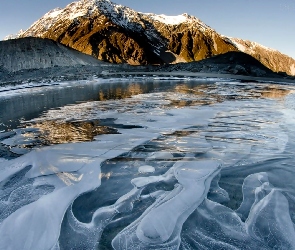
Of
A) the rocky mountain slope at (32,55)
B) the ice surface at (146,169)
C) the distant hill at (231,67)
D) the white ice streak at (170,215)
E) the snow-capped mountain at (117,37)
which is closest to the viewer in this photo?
the white ice streak at (170,215)

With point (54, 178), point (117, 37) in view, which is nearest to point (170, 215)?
point (54, 178)

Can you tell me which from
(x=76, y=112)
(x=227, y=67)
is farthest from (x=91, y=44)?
(x=76, y=112)

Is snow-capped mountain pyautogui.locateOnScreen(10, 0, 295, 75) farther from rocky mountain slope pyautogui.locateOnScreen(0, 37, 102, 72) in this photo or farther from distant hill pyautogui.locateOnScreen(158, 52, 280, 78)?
distant hill pyautogui.locateOnScreen(158, 52, 280, 78)

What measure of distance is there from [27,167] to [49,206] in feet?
4.14

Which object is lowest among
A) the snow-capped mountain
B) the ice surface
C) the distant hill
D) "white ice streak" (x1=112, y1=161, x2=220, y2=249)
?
"white ice streak" (x1=112, y1=161, x2=220, y2=249)

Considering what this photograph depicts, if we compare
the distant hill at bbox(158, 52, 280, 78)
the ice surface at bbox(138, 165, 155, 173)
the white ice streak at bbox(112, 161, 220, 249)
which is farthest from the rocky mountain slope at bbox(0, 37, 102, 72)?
the white ice streak at bbox(112, 161, 220, 249)

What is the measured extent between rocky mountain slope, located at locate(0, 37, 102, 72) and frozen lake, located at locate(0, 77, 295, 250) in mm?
37292

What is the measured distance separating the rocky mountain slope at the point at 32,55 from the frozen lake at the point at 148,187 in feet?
122

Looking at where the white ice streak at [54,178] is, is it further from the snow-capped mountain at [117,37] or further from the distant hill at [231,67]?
the snow-capped mountain at [117,37]

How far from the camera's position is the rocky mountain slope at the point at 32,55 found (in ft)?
125

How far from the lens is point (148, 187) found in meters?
3.04

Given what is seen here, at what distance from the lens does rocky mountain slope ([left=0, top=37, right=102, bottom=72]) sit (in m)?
38.0

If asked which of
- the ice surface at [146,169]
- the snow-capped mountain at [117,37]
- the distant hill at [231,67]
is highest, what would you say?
the snow-capped mountain at [117,37]

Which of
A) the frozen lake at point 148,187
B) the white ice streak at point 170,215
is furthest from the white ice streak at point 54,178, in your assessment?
the white ice streak at point 170,215
